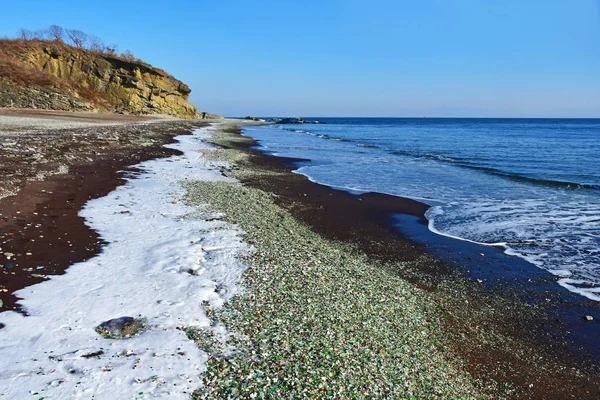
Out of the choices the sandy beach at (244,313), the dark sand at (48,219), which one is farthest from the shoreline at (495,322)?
the dark sand at (48,219)

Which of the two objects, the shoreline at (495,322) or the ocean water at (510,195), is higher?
the ocean water at (510,195)

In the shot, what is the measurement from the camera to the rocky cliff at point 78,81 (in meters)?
49.9

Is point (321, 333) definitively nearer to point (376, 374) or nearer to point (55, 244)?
point (376, 374)

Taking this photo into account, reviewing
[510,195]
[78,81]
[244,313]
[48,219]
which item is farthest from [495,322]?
[78,81]

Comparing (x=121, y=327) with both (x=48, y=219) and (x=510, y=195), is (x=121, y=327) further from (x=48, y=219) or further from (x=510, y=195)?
(x=510, y=195)

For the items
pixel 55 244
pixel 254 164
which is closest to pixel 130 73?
pixel 254 164

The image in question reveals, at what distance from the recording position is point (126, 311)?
19.4 feet

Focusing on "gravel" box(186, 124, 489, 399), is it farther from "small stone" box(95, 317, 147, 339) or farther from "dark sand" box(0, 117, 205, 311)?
"dark sand" box(0, 117, 205, 311)

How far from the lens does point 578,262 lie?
9773mm

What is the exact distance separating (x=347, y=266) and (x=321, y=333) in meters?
3.17

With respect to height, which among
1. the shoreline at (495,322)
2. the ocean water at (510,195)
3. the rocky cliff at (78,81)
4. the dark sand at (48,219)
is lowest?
the shoreline at (495,322)

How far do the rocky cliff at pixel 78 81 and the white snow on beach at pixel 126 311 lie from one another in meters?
51.1

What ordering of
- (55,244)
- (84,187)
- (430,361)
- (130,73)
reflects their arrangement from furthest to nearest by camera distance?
(130,73), (84,187), (55,244), (430,361)

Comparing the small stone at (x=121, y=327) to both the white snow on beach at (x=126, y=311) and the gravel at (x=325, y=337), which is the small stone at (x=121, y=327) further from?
the gravel at (x=325, y=337)
